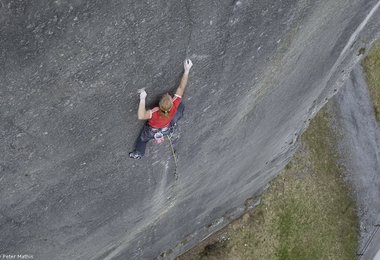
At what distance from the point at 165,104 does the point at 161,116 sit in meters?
0.15

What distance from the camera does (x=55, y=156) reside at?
3766mm

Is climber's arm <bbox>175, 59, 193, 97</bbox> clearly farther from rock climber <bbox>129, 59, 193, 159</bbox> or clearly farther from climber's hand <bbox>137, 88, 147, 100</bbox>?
climber's hand <bbox>137, 88, 147, 100</bbox>

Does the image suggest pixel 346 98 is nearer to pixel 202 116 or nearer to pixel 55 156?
pixel 202 116

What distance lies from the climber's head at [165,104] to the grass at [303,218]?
4.16 m

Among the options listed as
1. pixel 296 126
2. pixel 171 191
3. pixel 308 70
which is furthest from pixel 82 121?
pixel 296 126

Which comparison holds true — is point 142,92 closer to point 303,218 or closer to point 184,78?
point 184,78

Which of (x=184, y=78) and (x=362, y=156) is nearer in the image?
(x=184, y=78)

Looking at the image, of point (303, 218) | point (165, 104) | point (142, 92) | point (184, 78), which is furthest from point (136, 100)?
point (303, 218)

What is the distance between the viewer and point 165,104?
389 cm

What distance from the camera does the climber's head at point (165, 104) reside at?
153 inches

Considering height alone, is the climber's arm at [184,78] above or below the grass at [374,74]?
above

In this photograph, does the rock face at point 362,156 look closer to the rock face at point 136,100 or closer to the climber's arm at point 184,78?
the rock face at point 136,100

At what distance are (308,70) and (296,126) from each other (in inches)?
61.9

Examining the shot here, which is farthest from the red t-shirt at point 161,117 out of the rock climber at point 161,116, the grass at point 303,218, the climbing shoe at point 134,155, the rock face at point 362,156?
the rock face at point 362,156
